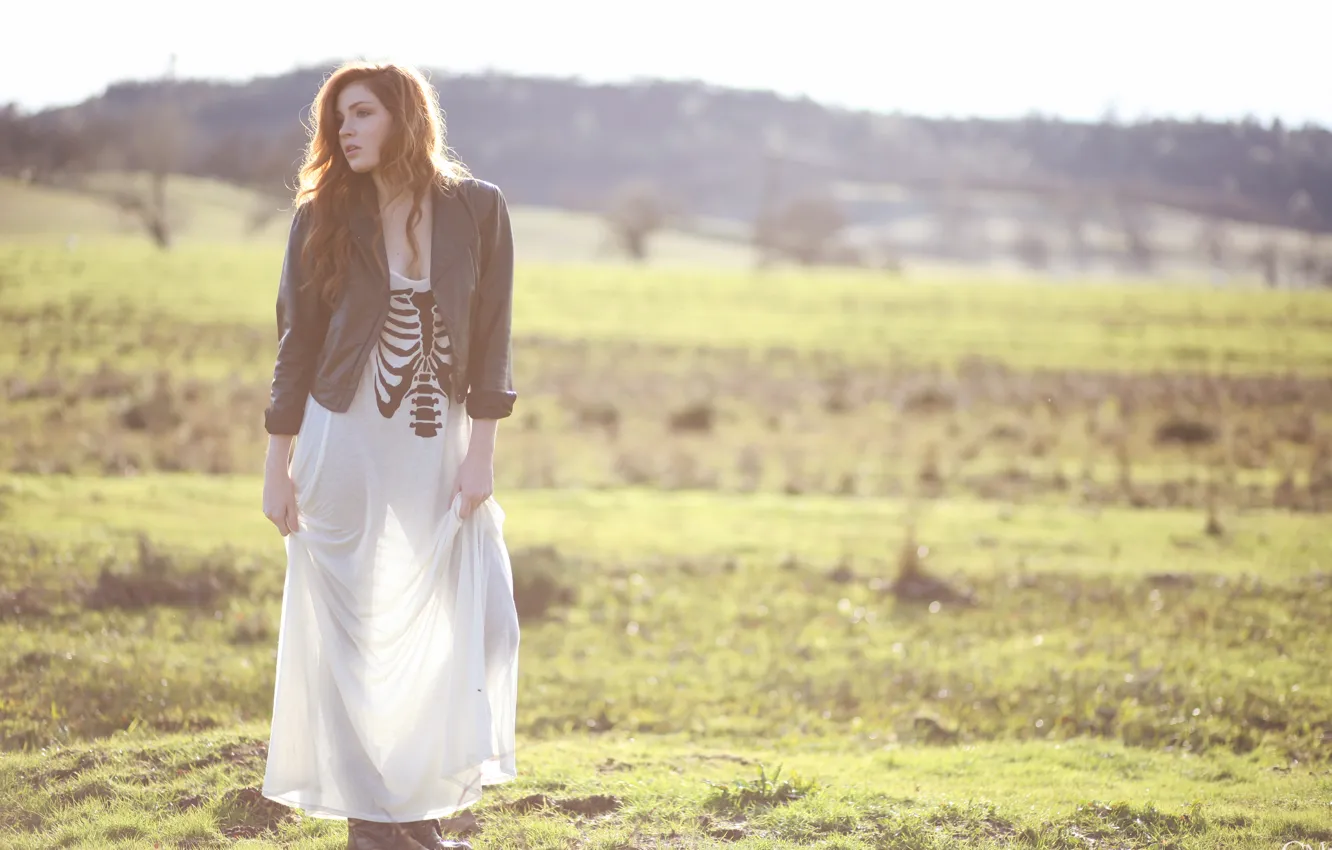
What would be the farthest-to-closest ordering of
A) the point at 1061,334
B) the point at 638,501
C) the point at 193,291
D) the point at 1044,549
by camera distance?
the point at 1061,334 < the point at 193,291 < the point at 638,501 < the point at 1044,549

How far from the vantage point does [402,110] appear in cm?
434

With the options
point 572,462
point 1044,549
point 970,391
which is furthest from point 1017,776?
point 970,391

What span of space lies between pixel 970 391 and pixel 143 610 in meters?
25.1

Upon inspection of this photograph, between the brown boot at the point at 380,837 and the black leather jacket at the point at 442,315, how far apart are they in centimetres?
147

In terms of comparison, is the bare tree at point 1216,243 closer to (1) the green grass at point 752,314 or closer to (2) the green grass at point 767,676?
(1) the green grass at point 752,314

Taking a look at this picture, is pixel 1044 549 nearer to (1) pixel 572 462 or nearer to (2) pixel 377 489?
(1) pixel 572 462

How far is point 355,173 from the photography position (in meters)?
4.45

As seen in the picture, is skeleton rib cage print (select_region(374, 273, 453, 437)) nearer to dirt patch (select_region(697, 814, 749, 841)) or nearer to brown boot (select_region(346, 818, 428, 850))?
brown boot (select_region(346, 818, 428, 850))

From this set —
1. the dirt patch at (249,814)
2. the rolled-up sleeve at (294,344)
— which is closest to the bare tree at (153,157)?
the dirt patch at (249,814)

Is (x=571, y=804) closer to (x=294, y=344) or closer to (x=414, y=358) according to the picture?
(x=414, y=358)

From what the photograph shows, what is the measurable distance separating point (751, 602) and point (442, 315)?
8.67 m

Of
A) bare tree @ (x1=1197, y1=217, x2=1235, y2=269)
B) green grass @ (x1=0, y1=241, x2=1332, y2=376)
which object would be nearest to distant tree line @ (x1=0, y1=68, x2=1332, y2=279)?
bare tree @ (x1=1197, y1=217, x2=1235, y2=269)

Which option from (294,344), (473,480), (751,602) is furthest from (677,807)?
(751,602)

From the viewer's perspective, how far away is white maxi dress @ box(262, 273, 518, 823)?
4422 mm
